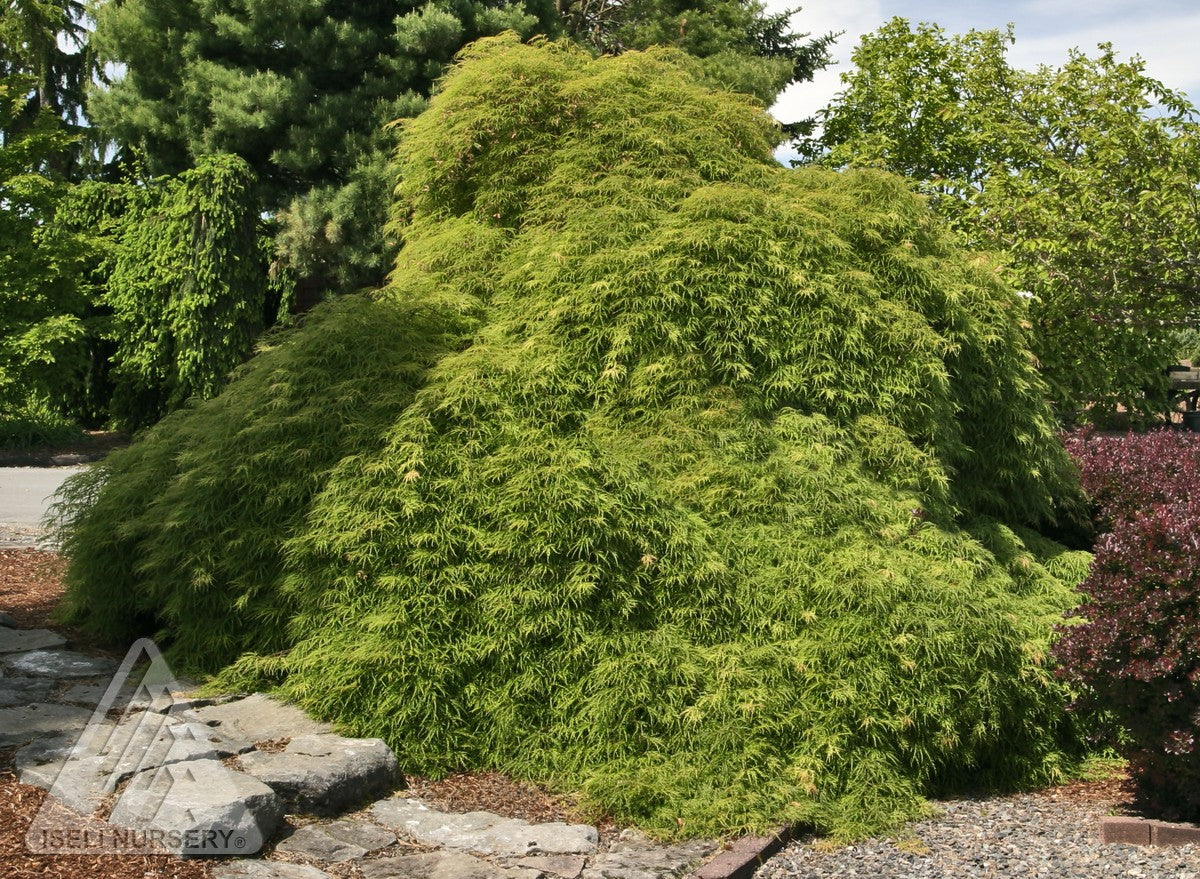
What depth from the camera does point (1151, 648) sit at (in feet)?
14.3

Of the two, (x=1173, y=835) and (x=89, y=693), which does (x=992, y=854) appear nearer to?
(x=1173, y=835)

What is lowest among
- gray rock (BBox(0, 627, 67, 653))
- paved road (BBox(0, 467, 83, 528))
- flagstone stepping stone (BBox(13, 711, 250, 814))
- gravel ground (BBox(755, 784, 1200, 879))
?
gravel ground (BBox(755, 784, 1200, 879))

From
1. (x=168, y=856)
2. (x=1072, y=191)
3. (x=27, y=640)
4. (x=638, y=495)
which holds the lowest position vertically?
(x=168, y=856)

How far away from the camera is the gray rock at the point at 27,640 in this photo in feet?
17.9

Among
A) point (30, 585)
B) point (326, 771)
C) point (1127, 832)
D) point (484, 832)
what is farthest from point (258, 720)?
point (1127, 832)

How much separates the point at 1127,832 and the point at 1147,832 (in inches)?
2.9

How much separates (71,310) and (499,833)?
16539 mm

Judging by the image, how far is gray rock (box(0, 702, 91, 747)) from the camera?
428 centimetres

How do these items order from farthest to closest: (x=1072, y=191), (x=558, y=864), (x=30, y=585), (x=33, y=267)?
(x=33, y=267)
(x=1072, y=191)
(x=30, y=585)
(x=558, y=864)

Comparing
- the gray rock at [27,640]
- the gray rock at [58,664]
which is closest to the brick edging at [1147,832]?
the gray rock at [58,664]

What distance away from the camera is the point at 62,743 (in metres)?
4.23

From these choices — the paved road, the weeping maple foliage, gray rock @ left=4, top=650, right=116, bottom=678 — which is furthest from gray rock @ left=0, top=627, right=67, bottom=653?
the paved road

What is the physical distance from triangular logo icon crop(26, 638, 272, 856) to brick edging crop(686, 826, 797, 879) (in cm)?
159

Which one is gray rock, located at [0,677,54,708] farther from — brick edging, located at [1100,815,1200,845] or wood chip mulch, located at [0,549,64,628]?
brick edging, located at [1100,815,1200,845]
